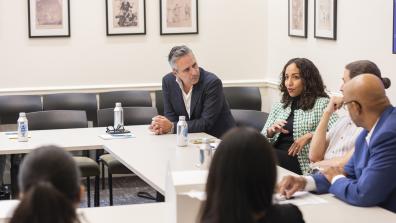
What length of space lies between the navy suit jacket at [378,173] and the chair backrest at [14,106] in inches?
176

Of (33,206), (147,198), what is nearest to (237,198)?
(33,206)

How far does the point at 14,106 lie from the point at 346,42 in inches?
133

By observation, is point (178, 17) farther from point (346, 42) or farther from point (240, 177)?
point (240, 177)

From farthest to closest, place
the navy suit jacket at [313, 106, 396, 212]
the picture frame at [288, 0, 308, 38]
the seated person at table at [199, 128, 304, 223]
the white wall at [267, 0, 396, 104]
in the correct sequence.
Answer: the picture frame at [288, 0, 308, 38] → the white wall at [267, 0, 396, 104] → the navy suit jacket at [313, 106, 396, 212] → the seated person at table at [199, 128, 304, 223]

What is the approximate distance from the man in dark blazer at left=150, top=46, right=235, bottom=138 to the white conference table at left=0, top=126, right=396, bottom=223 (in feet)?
0.32

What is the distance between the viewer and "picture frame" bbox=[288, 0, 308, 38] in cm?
704

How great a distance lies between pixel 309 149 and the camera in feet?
16.1

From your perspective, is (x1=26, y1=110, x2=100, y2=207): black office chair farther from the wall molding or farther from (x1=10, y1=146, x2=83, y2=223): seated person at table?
(x1=10, y1=146, x2=83, y2=223): seated person at table

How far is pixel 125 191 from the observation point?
7332mm

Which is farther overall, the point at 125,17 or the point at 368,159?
the point at 125,17

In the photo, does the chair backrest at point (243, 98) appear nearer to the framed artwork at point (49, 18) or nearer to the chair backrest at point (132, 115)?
the chair backrest at point (132, 115)

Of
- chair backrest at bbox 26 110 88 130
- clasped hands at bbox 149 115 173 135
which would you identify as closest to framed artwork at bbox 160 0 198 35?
chair backrest at bbox 26 110 88 130

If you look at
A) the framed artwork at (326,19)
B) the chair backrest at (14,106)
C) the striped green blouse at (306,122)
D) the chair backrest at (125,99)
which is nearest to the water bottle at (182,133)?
the striped green blouse at (306,122)

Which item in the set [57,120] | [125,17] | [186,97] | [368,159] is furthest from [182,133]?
[125,17]
